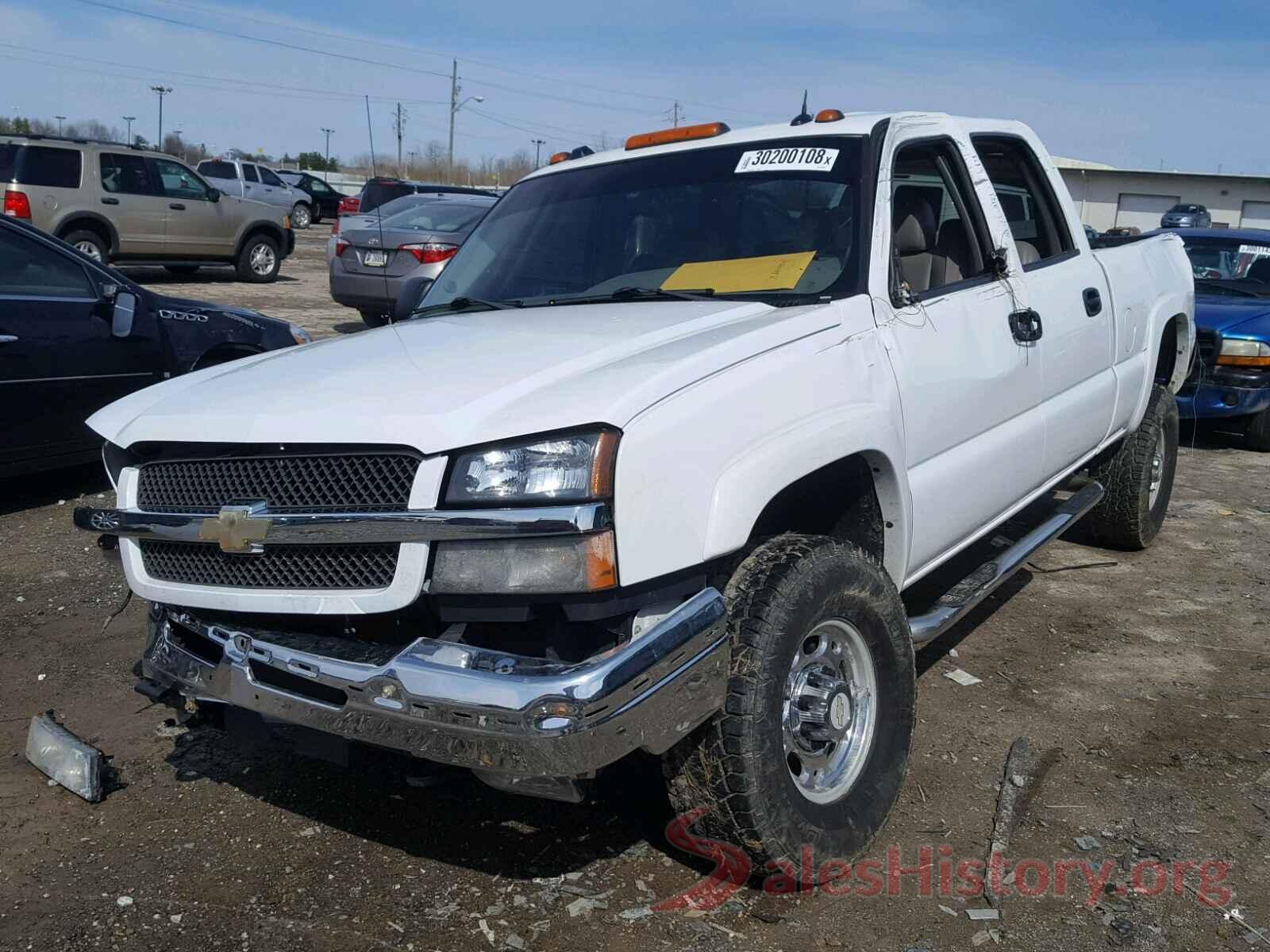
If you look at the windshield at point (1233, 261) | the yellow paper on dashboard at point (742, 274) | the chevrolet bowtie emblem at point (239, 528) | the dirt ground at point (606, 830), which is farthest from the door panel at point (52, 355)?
the windshield at point (1233, 261)

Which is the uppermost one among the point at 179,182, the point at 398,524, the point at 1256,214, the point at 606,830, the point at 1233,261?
the point at 1256,214

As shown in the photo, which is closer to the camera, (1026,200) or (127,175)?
(1026,200)

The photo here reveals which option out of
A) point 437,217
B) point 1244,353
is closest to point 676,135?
point 1244,353

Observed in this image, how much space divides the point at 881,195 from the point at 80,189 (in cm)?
1483

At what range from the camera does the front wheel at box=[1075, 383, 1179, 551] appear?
18.7 ft

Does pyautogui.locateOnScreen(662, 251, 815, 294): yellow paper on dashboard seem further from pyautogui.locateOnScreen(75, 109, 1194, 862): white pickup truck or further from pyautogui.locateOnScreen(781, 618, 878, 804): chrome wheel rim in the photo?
pyautogui.locateOnScreen(781, 618, 878, 804): chrome wheel rim

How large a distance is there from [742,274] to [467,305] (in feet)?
3.26

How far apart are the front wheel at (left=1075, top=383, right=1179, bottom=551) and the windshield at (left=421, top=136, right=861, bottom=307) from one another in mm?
2711

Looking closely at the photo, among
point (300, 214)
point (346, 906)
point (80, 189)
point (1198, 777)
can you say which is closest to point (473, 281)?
point (346, 906)

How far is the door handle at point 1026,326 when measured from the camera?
404 centimetres

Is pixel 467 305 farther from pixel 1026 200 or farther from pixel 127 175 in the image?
pixel 127 175

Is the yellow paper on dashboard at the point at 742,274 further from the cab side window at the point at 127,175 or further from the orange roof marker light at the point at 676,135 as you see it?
the cab side window at the point at 127,175

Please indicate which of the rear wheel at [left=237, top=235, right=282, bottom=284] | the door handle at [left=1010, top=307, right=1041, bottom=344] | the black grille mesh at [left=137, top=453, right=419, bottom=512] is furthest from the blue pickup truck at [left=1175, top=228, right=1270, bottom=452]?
the rear wheel at [left=237, top=235, right=282, bottom=284]

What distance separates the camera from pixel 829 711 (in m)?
2.98
